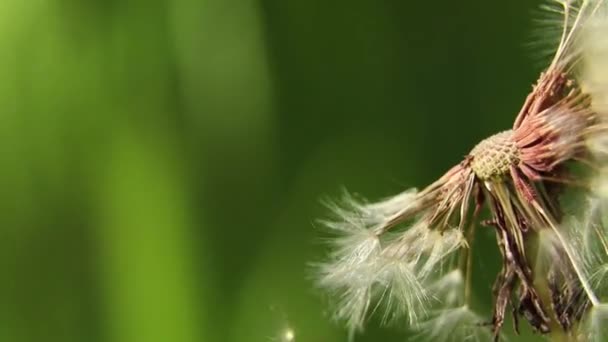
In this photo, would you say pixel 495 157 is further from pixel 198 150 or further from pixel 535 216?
pixel 198 150

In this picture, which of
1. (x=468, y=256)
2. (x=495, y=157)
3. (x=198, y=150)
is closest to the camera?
(x=495, y=157)

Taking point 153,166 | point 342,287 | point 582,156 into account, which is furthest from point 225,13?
point 582,156

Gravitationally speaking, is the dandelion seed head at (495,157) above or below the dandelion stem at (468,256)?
above

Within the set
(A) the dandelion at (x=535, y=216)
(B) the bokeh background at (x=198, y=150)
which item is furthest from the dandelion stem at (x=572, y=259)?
(B) the bokeh background at (x=198, y=150)

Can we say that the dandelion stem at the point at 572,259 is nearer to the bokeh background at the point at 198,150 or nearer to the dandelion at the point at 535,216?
the dandelion at the point at 535,216

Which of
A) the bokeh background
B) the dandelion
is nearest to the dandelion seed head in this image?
the dandelion

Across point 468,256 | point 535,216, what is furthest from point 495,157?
point 468,256

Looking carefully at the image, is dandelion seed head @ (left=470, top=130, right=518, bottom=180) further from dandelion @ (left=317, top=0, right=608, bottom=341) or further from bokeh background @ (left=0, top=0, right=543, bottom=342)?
bokeh background @ (left=0, top=0, right=543, bottom=342)
